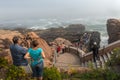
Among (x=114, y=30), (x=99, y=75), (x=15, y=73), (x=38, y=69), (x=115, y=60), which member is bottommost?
(x=114, y=30)

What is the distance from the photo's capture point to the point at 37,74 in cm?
1190

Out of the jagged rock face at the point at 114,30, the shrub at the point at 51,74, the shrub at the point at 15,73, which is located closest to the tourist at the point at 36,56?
the shrub at the point at 15,73

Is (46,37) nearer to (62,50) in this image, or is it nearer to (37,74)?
(62,50)

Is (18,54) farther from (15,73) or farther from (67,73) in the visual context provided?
(67,73)

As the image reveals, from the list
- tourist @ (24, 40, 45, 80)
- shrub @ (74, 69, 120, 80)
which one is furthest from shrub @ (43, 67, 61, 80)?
shrub @ (74, 69, 120, 80)

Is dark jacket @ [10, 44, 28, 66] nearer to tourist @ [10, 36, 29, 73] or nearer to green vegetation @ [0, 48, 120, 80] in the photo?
tourist @ [10, 36, 29, 73]

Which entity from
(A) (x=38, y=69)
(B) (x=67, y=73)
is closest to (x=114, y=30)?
(B) (x=67, y=73)

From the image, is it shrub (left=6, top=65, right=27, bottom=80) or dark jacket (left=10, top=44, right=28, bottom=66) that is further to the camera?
dark jacket (left=10, top=44, right=28, bottom=66)

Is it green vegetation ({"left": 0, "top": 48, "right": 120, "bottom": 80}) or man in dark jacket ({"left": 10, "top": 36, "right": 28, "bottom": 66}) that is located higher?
man in dark jacket ({"left": 10, "top": 36, "right": 28, "bottom": 66})

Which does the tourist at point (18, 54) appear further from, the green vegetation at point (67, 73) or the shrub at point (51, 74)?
the shrub at point (51, 74)

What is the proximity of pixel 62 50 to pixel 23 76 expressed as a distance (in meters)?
20.9

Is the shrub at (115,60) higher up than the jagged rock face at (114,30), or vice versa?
the shrub at (115,60)

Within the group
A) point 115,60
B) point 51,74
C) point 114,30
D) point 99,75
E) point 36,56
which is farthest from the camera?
point 114,30

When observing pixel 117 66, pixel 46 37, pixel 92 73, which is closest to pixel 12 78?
pixel 92 73
